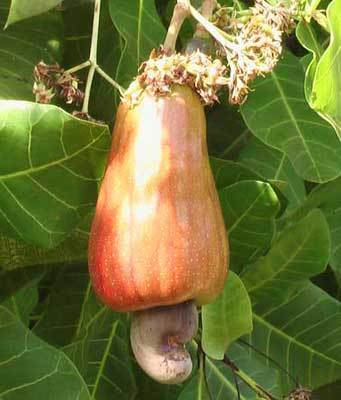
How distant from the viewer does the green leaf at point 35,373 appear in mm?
1133

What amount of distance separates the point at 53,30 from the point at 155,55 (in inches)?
12.3

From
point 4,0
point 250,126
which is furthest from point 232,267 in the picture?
point 4,0

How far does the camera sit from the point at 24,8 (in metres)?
1.01

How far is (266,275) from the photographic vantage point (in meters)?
1.40

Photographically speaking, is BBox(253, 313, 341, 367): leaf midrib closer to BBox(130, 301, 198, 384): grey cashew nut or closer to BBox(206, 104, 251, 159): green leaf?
BBox(206, 104, 251, 159): green leaf

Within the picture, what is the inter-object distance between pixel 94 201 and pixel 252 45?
9.9 inches

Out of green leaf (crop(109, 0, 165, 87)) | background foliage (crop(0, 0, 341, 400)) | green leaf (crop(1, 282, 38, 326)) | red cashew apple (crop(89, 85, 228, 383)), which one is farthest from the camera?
green leaf (crop(1, 282, 38, 326))

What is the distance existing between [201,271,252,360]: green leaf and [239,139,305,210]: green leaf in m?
0.23

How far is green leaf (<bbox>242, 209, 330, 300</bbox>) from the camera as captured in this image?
131cm

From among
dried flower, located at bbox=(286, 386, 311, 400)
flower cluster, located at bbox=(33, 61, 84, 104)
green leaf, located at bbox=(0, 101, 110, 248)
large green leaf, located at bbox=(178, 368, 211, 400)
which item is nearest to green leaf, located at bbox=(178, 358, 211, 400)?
large green leaf, located at bbox=(178, 368, 211, 400)

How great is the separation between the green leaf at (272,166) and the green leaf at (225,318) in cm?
23

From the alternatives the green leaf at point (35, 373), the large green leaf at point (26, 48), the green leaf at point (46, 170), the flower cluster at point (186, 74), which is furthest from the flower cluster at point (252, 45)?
the green leaf at point (35, 373)

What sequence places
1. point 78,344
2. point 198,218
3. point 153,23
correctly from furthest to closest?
1. point 78,344
2. point 153,23
3. point 198,218

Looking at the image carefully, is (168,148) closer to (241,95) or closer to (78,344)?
(241,95)
